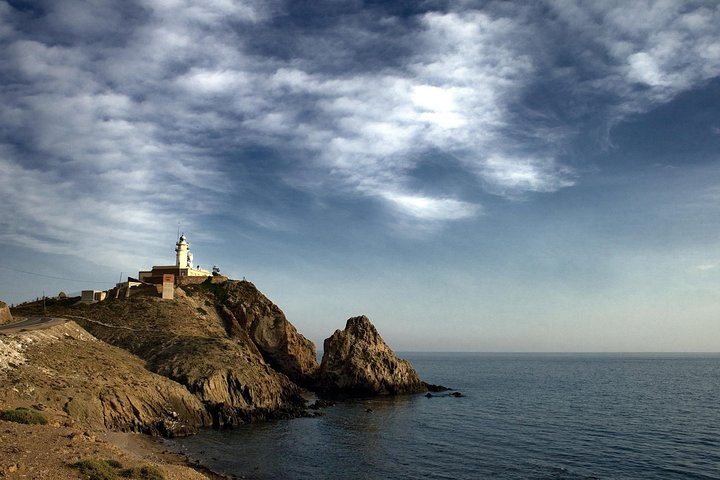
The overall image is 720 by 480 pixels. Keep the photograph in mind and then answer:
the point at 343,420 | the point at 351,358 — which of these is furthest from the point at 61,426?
the point at 351,358

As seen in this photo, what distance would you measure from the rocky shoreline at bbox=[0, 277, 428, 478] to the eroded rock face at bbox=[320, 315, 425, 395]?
0.65 ft

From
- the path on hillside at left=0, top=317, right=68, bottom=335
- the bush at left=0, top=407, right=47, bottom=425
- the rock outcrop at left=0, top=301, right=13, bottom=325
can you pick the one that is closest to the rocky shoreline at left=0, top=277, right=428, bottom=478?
the bush at left=0, top=407, right=47, bottom=425

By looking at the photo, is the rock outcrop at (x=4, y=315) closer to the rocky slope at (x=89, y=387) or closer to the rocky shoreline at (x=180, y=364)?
the rocky shoreline at (x=180, y=364)

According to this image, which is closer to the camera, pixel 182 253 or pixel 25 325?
pixel 25 325

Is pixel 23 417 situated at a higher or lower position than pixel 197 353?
lower

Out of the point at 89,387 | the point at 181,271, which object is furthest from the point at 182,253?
the point at 89,387

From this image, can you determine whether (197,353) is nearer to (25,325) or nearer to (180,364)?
(180,364)

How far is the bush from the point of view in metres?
32.3

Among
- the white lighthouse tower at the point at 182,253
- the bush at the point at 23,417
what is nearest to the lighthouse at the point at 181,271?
the white lighthouse tower at the point at 182,253

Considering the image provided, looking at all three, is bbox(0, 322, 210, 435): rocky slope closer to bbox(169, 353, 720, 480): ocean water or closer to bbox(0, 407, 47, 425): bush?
bbox(0, 407, 47, 425): bush

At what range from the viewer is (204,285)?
10319cm

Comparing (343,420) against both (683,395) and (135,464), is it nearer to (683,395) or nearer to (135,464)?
(135,464)

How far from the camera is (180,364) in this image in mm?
60656

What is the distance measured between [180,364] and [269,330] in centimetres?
3618
